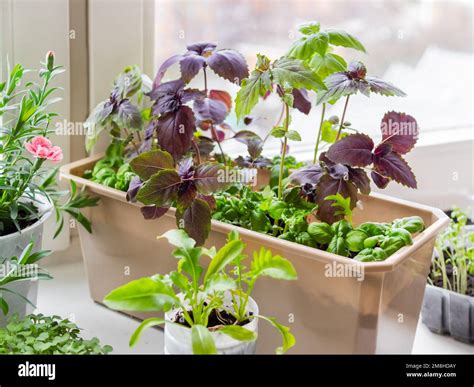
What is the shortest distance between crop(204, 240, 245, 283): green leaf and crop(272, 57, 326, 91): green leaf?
26cm

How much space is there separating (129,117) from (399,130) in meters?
0.42

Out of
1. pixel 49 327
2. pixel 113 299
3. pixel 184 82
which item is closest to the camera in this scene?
pixel 113 299

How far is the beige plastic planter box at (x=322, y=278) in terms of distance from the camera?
42.7 inches

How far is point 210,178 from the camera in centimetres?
114

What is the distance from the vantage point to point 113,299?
36.5 inches

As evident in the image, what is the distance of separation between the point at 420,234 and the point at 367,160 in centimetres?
13

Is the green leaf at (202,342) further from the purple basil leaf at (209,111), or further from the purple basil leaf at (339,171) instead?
the purple basil leaf at (209,111)

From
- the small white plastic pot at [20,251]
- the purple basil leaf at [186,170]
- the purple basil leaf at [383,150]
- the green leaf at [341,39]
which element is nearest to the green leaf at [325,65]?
the green leaf at [341,39]

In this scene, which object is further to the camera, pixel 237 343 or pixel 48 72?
pixel 48 72

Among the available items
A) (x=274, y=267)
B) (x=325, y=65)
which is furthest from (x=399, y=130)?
(x=274, y=267)

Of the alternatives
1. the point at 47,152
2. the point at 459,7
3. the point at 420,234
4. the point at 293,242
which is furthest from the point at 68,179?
the point at 459,7

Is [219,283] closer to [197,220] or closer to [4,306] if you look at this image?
[197,220]

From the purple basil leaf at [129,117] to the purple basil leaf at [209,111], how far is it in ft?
0.31

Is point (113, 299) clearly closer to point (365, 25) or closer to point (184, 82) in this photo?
point (184, 82)
